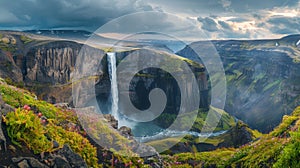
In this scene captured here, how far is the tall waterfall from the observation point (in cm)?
12888

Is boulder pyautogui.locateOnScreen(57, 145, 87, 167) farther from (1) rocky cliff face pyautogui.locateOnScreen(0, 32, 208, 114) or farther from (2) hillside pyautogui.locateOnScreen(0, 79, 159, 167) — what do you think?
(1) rocky cliff face pyautogui.locateOnScreen(0, 32, 208, 114)

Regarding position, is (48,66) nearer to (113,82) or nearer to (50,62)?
(50,62)

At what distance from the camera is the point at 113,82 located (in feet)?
443

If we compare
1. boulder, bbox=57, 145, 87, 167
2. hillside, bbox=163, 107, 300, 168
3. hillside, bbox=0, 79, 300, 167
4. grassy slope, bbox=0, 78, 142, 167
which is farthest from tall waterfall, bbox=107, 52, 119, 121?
boulder, bbox=57, 145, 87, 167

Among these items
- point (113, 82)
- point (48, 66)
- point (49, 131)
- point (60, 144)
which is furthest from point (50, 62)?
point (60, 144)

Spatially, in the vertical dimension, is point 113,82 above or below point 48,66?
below

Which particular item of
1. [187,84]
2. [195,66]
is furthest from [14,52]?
[195,66]

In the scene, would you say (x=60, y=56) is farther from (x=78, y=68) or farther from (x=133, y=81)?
(x=133, y=81)

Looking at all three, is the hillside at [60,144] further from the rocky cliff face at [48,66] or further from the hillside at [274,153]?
the rocky cliff face at [48,66]

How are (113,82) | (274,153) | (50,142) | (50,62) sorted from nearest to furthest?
(50,142) < (274,153) < (50,62) < (113,82)

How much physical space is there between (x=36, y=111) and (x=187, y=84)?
15341 centimetres

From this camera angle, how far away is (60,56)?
4611 inches

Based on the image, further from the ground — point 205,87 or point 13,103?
point 13,103

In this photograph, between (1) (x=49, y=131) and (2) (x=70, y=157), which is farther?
(1) (x=49, y=131)
